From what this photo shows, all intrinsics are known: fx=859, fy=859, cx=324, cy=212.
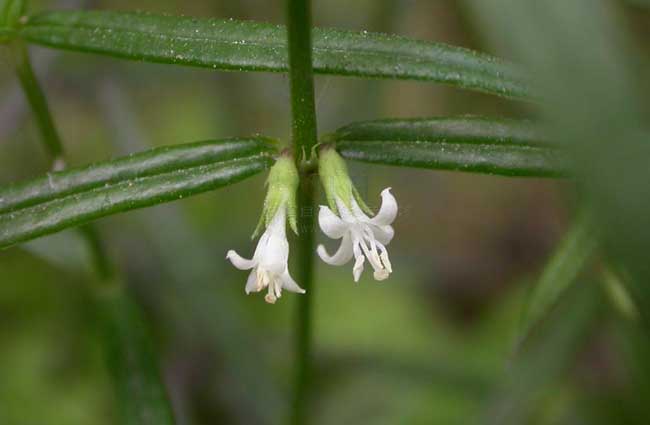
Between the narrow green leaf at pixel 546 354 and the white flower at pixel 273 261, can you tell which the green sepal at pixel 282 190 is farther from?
the narrow green leaf at pixel 546 354

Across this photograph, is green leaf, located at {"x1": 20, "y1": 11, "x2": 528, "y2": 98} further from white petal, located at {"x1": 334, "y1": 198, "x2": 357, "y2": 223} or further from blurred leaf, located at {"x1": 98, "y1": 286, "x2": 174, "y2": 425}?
blurred leaf, located at {"x1": 98, "y1": 286, "x2": 174, "y2": 425}

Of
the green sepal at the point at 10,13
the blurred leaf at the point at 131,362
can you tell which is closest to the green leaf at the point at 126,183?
the green sepal at the point at 10,13

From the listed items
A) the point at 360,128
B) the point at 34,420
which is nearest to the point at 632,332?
the point at 360,128

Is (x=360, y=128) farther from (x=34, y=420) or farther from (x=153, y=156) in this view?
(x=34, y=420)

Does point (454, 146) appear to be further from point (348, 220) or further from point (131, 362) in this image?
point (131, 362)

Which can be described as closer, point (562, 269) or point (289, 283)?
point (289, 283)

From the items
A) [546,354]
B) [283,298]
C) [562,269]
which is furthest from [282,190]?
[283,298]
